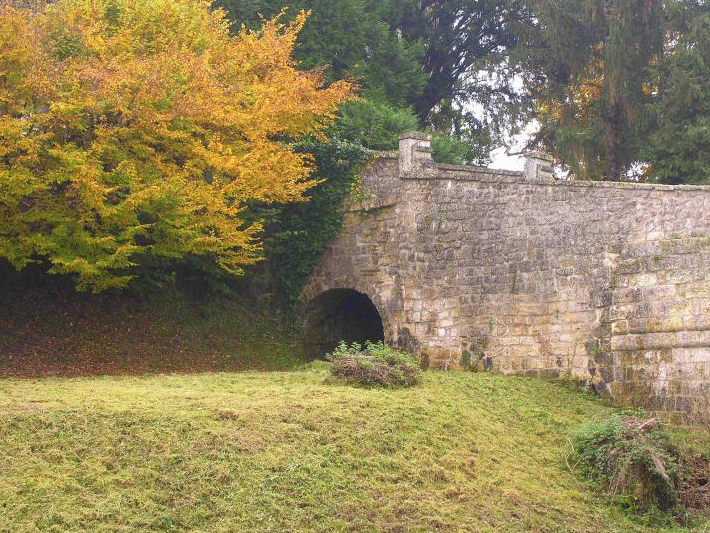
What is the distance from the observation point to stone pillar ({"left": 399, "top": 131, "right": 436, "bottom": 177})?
61.6 ft

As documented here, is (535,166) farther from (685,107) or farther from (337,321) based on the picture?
(685,107)

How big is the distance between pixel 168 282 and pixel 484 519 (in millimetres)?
10582

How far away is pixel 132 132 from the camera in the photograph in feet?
54.1

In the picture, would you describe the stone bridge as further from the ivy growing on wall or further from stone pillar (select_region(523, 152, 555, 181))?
the ivy growing on wall

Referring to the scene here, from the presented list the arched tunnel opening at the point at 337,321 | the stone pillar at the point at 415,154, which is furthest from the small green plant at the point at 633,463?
the arched tunnel opening at the point at 337,321

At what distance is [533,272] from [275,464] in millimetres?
7693

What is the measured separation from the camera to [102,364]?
56.2 ft

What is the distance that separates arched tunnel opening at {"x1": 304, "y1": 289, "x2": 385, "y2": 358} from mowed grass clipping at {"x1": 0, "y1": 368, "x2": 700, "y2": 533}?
6690mm

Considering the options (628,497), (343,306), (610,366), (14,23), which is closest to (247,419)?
(628,497)

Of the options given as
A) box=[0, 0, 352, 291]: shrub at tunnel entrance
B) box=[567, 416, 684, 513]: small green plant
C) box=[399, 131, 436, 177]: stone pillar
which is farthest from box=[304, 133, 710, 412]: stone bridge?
box=[567, 416, 684, 513]: small green plant

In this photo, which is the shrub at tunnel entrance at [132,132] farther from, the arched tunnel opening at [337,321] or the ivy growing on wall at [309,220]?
the arched tunnel opening at [337,321]

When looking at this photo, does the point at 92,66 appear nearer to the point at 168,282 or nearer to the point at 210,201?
the point at 210,201

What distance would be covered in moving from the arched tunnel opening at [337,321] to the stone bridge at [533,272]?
0.08 m

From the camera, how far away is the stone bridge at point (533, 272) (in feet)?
50.2
